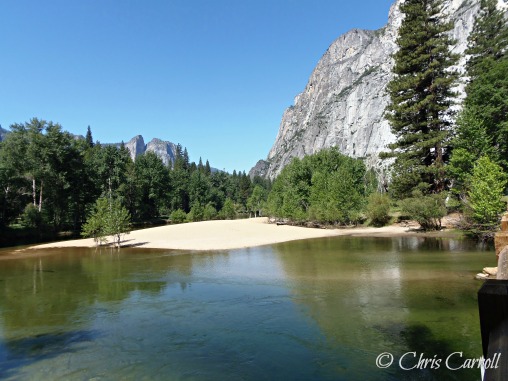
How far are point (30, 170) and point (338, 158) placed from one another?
196 ft

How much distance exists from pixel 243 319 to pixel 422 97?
3856 cm

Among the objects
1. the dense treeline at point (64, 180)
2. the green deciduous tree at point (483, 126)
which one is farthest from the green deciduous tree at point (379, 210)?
the dense treeline at point (64, 180)

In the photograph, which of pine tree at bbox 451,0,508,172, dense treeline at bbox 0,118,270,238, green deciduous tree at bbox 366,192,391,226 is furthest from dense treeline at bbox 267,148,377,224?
dense treeline at bbox 0,118,270,238

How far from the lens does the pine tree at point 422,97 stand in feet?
129

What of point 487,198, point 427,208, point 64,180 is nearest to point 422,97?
point 427,208

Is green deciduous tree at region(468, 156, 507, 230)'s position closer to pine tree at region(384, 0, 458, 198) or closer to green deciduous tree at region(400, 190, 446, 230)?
green deciduous tree at region(400, 190, 446, 230)

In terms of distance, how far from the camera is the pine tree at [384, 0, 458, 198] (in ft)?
129

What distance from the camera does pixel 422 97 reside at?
40.9m

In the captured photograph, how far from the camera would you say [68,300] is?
16.1 m

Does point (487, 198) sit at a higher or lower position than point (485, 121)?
lower

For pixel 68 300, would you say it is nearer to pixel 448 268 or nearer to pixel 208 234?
pixel 448 268

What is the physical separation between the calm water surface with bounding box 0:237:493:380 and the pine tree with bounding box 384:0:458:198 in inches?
709

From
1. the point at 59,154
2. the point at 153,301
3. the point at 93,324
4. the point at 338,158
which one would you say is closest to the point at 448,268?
the point at 153,301

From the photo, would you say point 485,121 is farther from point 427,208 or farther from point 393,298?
point 393,298
